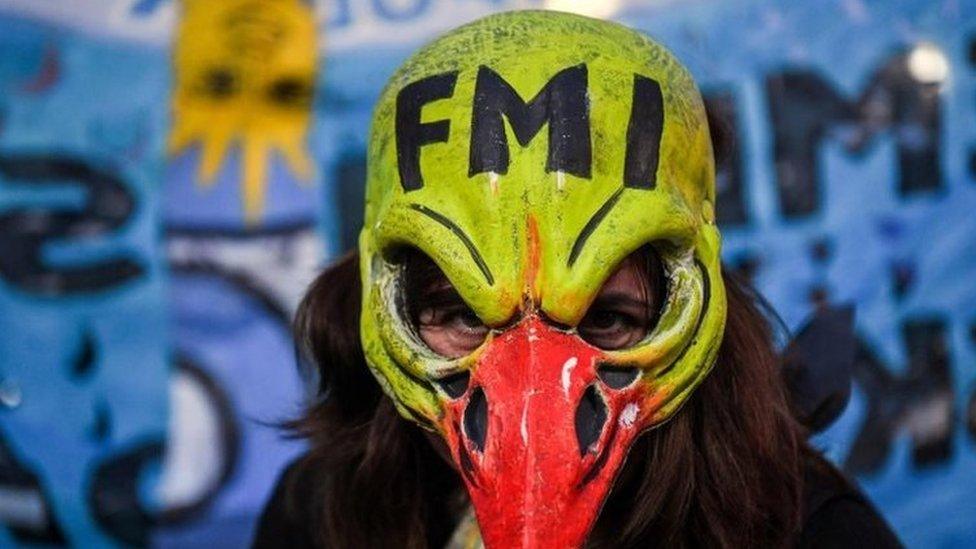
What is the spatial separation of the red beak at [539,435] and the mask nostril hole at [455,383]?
0.05 ft

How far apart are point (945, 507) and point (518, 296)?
227 cm

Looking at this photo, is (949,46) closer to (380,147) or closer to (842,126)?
(842,126)

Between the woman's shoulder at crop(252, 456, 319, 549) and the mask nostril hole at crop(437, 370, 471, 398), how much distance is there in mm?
636

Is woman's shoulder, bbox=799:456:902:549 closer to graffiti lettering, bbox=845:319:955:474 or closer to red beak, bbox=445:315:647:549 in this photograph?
red beak, bbox=445:315:647:549

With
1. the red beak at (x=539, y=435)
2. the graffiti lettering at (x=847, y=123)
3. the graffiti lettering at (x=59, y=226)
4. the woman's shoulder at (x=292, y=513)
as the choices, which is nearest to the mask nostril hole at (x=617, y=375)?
the red beak at (x=539, y=435)

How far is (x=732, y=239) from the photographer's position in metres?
3.12

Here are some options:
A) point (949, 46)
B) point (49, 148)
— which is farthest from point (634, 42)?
point (49, 148)

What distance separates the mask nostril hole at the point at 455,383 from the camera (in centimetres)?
118

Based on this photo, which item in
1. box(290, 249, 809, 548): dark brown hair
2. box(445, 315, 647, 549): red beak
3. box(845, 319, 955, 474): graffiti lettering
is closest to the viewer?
box(445, 315, 647, 549): red beak

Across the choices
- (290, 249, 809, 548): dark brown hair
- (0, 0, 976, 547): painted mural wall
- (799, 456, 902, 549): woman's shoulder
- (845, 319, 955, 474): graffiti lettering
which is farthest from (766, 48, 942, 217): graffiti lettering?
(799, 456, 902, 549): woman's shoulder

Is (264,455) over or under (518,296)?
under

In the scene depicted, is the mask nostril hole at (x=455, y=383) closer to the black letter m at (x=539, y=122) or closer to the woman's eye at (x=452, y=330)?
the woman's eye at (x=452, y=330)

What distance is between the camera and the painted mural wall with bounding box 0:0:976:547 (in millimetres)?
3057

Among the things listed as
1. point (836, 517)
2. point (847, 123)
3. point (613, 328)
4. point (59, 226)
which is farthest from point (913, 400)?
point (59, 226)
